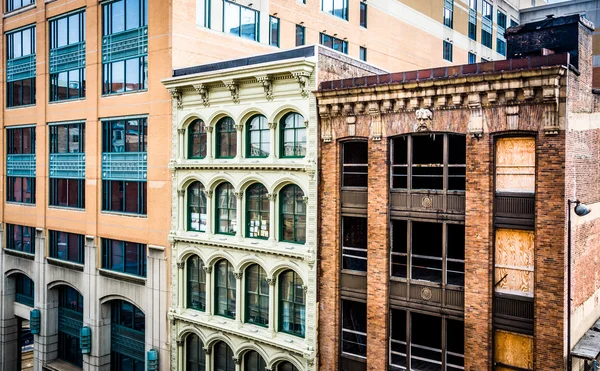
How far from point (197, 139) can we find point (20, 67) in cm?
1799

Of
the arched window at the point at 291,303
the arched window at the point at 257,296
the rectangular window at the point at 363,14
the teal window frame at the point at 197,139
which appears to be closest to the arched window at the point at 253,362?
the arched window at the point at 257,296

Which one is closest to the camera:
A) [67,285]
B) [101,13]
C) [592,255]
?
[592,255]

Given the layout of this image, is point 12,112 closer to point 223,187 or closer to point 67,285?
point 67,285

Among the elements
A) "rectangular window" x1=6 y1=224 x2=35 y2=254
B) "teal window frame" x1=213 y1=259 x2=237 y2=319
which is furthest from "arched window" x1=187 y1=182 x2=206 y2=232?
"rectangular window" x1=6 y1=224 x2=35 y2=254

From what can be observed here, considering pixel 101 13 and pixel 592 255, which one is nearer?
pixel 592 255

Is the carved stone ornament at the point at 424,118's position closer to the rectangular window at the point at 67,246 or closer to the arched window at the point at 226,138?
the arched window at the point at 226,138

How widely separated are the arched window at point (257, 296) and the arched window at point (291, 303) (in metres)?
0.77

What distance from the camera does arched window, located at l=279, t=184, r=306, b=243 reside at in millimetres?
21203

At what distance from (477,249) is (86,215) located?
2141 cm

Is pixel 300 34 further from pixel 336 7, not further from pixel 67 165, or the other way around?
pixel 67 165

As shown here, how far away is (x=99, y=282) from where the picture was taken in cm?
2877

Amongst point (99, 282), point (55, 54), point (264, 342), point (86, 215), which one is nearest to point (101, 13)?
point (55, 54)

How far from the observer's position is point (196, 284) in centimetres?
2466

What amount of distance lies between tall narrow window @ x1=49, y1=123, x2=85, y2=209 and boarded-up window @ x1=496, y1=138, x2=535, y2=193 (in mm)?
22302
